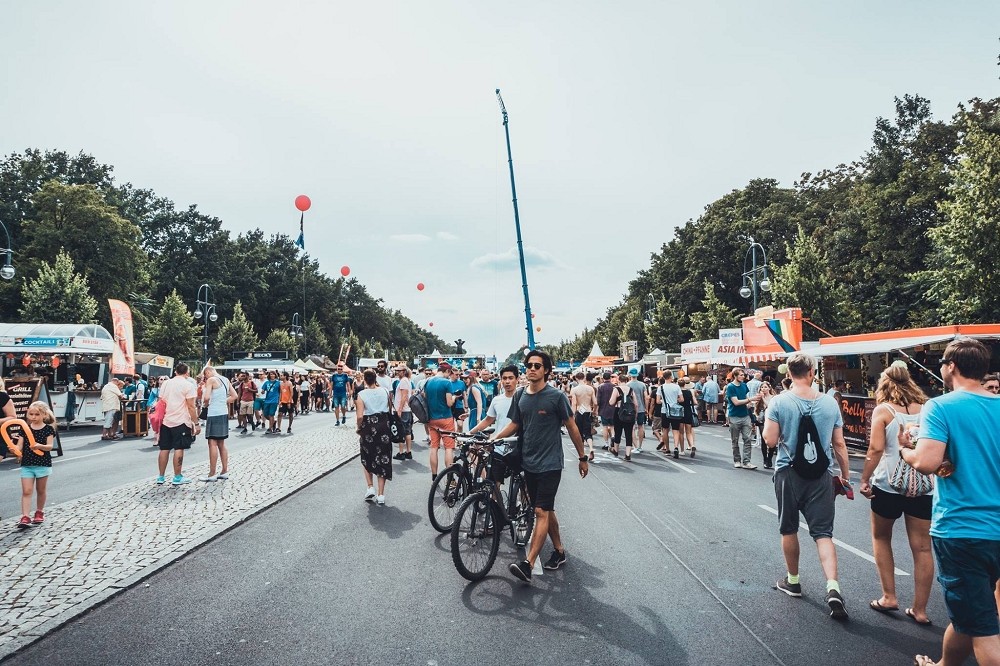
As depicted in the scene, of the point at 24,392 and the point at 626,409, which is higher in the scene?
the point at 24,392

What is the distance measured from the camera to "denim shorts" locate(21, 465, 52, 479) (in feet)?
22.4

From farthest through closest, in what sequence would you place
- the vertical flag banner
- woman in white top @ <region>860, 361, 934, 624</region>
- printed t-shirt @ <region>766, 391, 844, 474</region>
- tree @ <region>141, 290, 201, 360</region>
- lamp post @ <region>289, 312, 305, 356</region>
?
lamp post @ <region>289, 312, 305, 356</region> → tree @ <region>141, 290, 201, 360</region> → the vertical flag banner → printed t-shirt @ <region>766, 391, 844, 474</region> → woman in white top @ <region>860, 361, 934, 624</region>

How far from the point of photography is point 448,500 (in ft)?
23.1

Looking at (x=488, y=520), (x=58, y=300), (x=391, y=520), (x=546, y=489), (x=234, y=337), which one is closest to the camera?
(x=546, y=489)

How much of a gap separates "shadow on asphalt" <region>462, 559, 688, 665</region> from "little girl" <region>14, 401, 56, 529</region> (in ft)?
16.6

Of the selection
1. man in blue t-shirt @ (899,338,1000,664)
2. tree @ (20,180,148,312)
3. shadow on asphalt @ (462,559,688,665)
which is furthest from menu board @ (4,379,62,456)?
tree @ (20,180,148,312)

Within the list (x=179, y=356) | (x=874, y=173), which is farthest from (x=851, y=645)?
(x=179, y=356)

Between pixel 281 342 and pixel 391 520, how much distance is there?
6274 cm

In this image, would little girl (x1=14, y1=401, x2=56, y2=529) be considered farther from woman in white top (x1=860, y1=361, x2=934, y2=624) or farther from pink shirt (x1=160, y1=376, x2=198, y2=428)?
woman in white top (x1=860, y1=361, x2=934, y2=624)

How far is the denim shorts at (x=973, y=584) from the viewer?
2.90 metres

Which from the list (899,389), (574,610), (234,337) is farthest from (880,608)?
(234,337)

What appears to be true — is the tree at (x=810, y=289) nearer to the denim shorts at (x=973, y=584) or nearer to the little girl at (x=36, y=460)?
the denim shorts at (x=973, y=584)

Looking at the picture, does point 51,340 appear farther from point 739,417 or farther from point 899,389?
point 899,389

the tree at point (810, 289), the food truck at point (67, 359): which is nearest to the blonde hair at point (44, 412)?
the food truck at point (67, 359)
